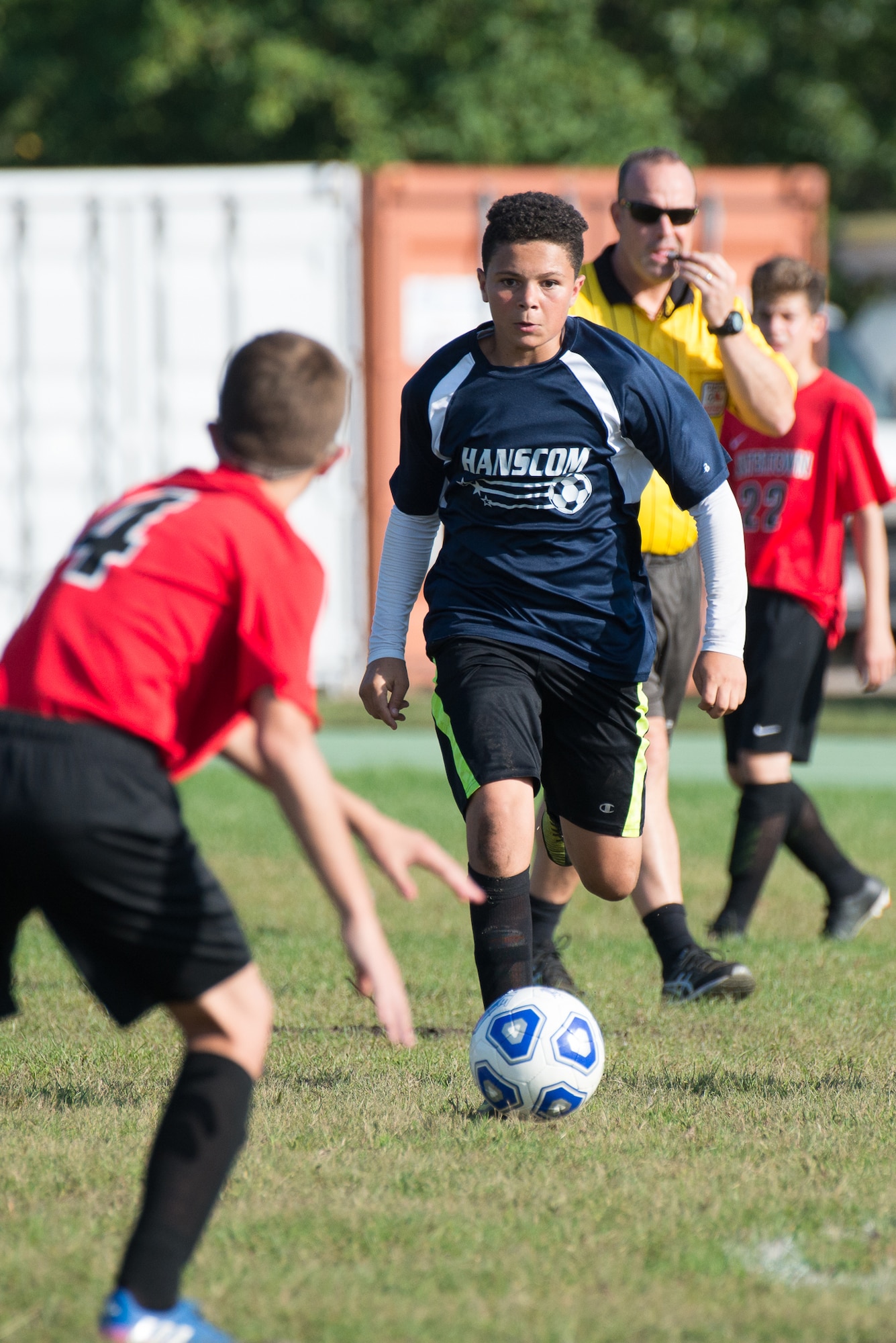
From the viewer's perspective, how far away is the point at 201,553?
287 centimetres

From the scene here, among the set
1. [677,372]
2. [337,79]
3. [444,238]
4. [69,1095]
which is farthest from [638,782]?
[337,79]

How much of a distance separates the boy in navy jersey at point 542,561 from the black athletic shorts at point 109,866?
165 cm

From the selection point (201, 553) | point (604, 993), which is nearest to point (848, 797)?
point (604, 993)

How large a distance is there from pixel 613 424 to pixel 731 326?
0.87 m

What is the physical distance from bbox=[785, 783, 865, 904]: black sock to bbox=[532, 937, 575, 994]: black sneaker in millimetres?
1685

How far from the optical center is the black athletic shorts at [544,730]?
178 inches

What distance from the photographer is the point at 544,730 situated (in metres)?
4.76

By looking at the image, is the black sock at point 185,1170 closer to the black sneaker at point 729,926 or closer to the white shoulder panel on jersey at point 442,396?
the white shoulder panel on jersey at point 442,396

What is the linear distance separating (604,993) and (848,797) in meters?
5.27

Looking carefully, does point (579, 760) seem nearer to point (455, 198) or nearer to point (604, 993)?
point (604, 993)

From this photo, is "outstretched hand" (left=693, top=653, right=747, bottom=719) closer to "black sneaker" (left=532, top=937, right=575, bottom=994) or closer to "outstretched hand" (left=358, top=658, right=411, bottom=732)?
"outstretched hand" (left=358, top=658, right=411, bottom=732)

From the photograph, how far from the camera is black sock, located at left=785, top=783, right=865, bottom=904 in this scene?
22.9ft

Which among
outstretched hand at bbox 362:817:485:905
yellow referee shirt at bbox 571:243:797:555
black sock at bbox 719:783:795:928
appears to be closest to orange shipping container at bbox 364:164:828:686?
black sock at bbox 719:783:795:928

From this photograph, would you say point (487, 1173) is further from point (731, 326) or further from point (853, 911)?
point (853, 911)
